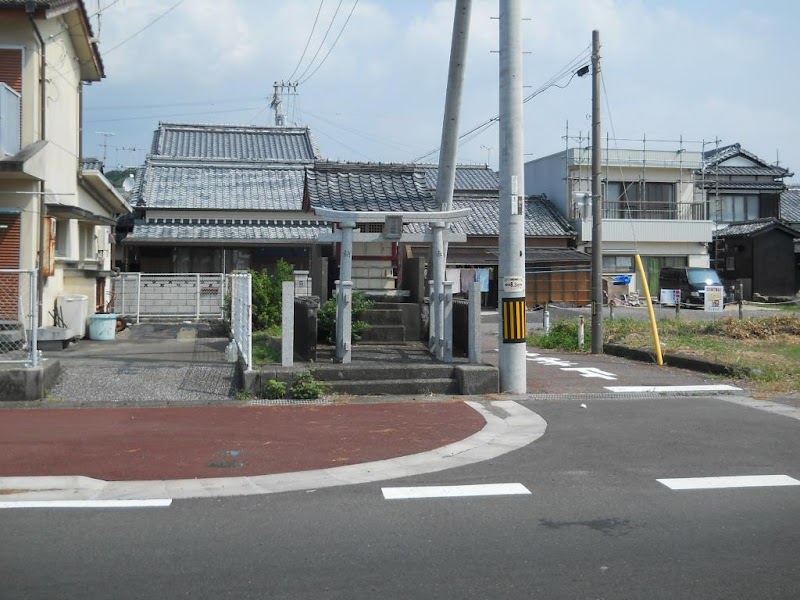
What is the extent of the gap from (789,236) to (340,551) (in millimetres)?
41096

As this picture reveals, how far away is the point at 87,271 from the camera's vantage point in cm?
1880

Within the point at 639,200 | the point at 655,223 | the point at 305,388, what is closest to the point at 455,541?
the point at 305,388

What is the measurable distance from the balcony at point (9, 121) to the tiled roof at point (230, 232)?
12330 mm

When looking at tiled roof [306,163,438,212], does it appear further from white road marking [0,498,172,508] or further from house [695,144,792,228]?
house [695,144,792,228]

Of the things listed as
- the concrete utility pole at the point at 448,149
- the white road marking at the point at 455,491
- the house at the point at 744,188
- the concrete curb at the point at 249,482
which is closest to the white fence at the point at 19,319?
the concrete curb at the point at 249,482

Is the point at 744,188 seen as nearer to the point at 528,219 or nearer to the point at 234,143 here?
the point at 528,219

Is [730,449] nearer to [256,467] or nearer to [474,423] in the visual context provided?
[474,423]

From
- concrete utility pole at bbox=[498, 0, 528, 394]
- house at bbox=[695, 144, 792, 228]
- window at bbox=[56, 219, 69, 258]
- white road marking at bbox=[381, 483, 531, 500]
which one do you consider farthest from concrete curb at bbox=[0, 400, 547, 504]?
house at bbox=[695, 144, 792, 228]

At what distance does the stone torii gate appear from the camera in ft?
41.3

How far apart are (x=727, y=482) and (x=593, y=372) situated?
7.55 meters

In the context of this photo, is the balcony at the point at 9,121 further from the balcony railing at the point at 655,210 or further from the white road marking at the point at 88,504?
the balcony railing at the point at 655,210

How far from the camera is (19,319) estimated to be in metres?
12.9

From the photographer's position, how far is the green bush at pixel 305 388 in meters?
11.3

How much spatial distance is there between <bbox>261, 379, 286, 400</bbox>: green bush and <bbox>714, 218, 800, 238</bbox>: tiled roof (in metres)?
35.5
